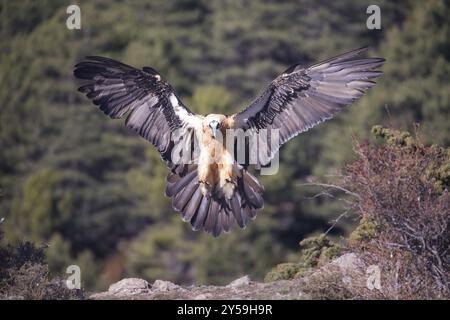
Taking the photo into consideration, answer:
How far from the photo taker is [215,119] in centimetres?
1182

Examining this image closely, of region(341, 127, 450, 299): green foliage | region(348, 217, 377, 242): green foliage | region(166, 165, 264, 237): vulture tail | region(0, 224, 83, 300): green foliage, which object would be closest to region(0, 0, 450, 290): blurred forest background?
region(166, 165, 264, 237): vulture tail

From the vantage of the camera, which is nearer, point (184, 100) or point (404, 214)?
point (404, 214)

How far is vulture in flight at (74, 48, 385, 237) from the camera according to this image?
1185 cm

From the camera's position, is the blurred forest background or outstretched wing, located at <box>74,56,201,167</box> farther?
the blurred forest background

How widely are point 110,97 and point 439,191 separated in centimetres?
387

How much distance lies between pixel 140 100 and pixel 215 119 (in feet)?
3.11

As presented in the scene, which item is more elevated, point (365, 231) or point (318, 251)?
point (365, 231)

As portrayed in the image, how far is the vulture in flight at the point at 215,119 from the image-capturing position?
467 inches

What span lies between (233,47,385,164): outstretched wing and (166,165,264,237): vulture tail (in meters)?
0.71

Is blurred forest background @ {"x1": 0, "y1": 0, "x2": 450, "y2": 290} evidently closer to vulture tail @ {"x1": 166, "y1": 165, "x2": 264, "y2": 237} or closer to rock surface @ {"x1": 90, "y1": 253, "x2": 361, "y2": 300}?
vulture tail @ {"x1": 166, "y1": 165, "x2": 264, "y2": 237}

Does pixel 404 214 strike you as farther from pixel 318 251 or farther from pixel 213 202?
pixel 213 202

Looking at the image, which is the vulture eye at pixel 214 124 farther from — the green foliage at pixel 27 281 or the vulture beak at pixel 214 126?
the green foliage at pixel 27 281

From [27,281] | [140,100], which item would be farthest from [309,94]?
[27,281]

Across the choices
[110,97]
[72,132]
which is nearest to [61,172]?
[72,132]
